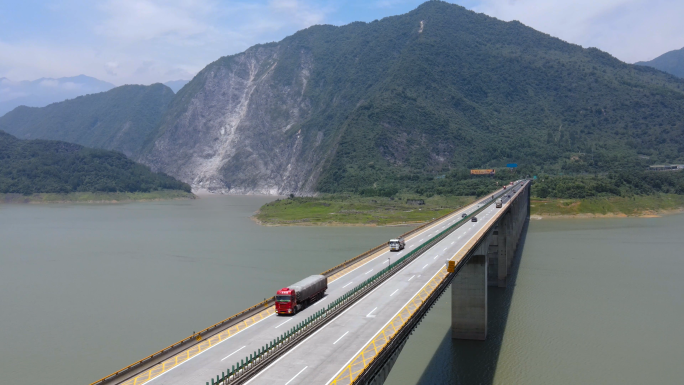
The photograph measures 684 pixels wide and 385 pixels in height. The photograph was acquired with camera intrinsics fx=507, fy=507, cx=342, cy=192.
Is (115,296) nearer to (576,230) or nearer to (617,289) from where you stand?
(617,289)

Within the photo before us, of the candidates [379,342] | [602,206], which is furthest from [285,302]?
[602,206]

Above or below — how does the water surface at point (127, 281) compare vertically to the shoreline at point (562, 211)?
below

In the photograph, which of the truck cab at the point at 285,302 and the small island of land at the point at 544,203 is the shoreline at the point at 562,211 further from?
the truck cab at the point at 285,302

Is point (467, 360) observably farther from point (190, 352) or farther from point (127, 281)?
point (127, 281)

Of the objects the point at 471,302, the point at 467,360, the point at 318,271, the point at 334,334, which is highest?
the point at 334,334

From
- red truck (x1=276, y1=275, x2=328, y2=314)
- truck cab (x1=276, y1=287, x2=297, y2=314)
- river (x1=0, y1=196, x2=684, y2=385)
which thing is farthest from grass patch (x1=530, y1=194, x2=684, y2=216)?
truck cab (x1=276, y1=287, x2=297, y2=314)

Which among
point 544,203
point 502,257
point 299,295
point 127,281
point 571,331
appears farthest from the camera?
point 544,203

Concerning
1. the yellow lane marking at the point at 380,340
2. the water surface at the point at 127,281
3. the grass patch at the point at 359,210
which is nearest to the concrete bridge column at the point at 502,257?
the water surface at the point at 127,281
